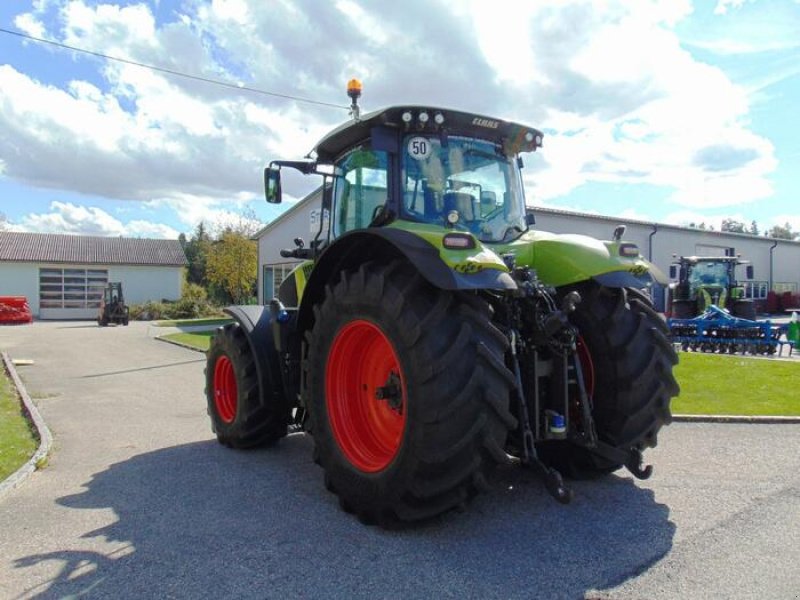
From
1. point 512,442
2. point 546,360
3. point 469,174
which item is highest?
point 469,174

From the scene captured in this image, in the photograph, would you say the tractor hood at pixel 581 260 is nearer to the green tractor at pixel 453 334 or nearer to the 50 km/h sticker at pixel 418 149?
the green tractor at pixel 453 334

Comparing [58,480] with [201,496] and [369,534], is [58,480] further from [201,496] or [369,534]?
[369,534]

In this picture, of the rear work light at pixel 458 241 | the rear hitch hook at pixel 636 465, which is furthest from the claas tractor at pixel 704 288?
the rear work light at pixel 458 241

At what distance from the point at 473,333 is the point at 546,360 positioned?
2.49 ft

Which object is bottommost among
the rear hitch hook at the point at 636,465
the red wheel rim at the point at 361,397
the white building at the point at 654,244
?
the rear hitch hook at the point at 636,465

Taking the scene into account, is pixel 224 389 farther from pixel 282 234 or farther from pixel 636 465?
pixel 282 234

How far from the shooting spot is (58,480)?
5281mm

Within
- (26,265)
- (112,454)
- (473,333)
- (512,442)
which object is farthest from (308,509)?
(26,265)

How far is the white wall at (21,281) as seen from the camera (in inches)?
1532

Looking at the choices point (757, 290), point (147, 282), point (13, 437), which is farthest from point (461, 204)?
point (147, 282)

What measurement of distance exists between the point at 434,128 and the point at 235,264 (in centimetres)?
3650

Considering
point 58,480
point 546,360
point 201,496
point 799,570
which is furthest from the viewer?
point 58,480

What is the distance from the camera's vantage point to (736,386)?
31.4 feet

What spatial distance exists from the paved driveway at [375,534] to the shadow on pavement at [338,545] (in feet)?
0.04
